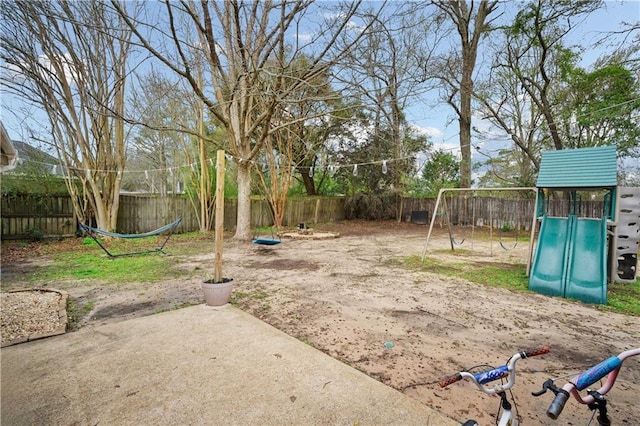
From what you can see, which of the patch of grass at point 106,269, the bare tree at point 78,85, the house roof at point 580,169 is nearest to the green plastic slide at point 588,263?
the house roof at point 580,169

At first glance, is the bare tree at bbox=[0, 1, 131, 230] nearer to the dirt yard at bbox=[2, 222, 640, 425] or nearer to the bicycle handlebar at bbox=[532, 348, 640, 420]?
the dirt yard at bbox=[2, 222, 640, 425]

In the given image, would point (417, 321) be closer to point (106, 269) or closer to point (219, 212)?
point (219, 212)

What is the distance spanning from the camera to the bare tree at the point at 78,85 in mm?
6246

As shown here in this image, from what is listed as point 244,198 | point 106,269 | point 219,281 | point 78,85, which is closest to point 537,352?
point 219,281

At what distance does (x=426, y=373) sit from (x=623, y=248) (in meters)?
4.66

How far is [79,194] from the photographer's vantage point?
7703mm

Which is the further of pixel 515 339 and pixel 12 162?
pixel 12 162

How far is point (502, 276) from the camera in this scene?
487cm

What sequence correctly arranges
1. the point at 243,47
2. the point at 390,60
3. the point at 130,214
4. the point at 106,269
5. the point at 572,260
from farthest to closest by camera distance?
1. the point at 130,214
2. the point at 390,60
3. the point at 243,47
4. the point at 106,269
5. the point at 572,260

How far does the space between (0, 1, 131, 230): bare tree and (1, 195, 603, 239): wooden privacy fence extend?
0.75 meters

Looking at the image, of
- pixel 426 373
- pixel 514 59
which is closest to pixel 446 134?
pixel 514 59

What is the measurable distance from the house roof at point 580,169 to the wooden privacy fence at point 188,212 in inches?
82.5

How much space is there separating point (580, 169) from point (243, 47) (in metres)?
5.74

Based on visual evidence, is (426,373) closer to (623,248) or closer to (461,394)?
(461,394)
